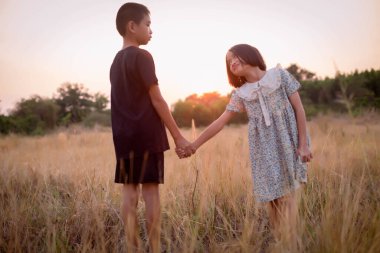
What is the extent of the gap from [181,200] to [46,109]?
2676 centimetres

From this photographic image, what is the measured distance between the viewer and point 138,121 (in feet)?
6.64

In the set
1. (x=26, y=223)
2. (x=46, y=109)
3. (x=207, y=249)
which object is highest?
(x=46, y=109)

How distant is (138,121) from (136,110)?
80 millimetres

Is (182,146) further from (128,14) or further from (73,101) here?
(73,101)

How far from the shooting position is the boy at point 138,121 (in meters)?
2.02

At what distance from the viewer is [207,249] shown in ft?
6.98

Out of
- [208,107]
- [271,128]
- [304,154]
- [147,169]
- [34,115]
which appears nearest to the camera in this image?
[147,169]

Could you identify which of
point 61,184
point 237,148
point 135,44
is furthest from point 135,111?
point 237,148

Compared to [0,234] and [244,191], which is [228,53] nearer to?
[244,191]

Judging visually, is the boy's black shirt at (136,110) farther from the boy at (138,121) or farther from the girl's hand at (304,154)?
the girl's hand at (304,154)

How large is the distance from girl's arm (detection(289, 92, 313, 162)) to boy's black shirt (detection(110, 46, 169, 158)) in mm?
883

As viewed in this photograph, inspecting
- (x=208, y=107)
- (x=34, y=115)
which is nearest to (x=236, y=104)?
(x=208, y=107)

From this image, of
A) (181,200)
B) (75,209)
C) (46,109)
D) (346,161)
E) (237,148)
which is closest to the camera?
(75,209)

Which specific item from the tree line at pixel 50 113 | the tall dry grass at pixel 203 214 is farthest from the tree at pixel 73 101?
the tall dry grass at pixel 203 214
